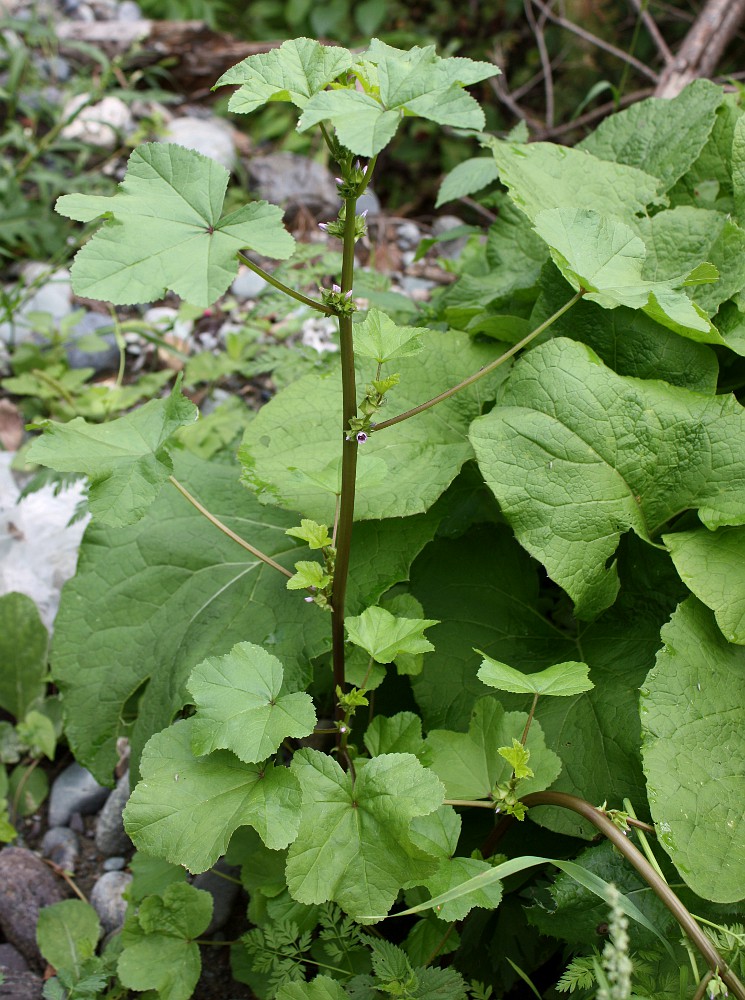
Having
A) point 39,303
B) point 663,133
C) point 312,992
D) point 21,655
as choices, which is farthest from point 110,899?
point 39,303

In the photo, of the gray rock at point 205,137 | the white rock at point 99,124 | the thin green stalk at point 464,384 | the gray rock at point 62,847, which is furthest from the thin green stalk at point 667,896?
the white rock at point 99,124

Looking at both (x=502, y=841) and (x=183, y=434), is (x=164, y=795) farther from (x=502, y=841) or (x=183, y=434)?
(x=183, y=434)

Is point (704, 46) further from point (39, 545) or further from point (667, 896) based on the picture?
point (667, 896)

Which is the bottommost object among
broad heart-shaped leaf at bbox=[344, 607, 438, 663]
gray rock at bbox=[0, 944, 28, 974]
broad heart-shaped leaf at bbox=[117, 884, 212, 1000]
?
gray rock at bbox=[0, 944, 28, 974]

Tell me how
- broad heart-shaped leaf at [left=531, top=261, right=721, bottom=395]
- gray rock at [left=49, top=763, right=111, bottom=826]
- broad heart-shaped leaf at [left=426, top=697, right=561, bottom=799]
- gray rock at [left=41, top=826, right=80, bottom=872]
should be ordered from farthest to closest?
gray rock at [left=49, top=763, right=111, bottom=826] < gray rock at [left=41, top=826, right=80, bottom=872] < broad heart-shaped leaf at [left=531, top=261, right=721, bottom=395] < broad heart-shaped leaf at [left=426, top=697, right=561, bottom=799]

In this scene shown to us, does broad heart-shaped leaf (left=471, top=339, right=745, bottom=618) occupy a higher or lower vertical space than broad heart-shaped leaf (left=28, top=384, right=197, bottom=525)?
higher

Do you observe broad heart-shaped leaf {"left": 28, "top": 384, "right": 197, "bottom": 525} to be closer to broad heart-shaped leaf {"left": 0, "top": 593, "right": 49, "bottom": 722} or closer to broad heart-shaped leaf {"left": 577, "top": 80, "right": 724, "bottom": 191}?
broad heart-shaped leaf {"left": 0, "top": 593, "right": 49, "bottom": 722}

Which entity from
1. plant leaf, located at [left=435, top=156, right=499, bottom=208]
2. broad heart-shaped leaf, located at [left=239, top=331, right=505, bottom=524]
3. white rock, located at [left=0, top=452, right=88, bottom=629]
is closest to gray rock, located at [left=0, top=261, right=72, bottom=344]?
white rock, located at [left=0, top=452, right=88, bottom=629]
